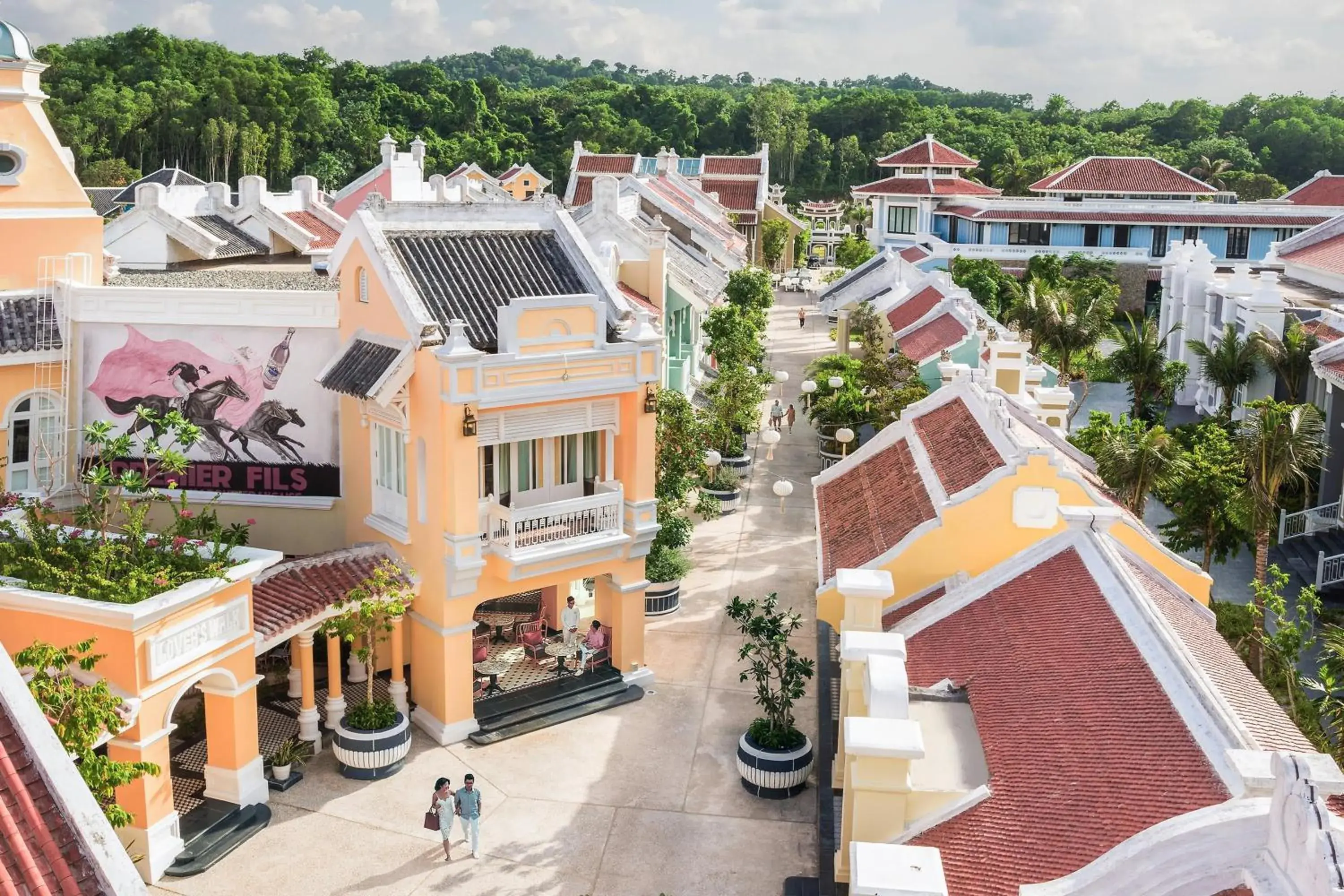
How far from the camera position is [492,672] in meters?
19.4

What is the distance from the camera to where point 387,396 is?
671 inches

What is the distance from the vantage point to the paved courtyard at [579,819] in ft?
47.6

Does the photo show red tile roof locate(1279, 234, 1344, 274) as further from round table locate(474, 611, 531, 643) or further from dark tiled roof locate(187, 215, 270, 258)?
dark tiled roof locate(187, 215, 270, 258)

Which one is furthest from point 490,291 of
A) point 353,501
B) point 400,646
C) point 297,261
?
point 297,261

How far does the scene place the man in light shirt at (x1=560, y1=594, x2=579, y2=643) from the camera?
2009cm

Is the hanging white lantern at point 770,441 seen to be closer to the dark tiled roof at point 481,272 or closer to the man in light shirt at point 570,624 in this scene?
the man in light shirt at point 570,624

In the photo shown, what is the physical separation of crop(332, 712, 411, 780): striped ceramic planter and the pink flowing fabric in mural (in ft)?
18.6

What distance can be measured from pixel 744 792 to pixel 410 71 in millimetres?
121468

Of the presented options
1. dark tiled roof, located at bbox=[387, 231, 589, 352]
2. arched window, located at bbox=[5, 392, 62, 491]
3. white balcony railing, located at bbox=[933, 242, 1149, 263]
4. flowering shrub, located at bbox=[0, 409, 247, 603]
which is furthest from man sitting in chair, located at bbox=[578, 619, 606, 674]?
white balcony railing, located at bbox=[933, 242, 1149, 263]

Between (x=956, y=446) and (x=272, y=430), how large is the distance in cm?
1057

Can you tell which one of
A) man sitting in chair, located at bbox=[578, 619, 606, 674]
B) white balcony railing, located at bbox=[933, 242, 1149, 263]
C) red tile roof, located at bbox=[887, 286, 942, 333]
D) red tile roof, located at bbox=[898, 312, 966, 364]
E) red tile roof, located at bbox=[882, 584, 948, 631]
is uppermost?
white balcony railing, located at bbox=[933, 242, 1149, 263]

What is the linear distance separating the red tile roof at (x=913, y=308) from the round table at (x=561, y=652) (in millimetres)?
23220

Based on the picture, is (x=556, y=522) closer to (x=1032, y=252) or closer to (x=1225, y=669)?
(x=1225, y=669)

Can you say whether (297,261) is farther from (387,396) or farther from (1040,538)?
(1040,538)
